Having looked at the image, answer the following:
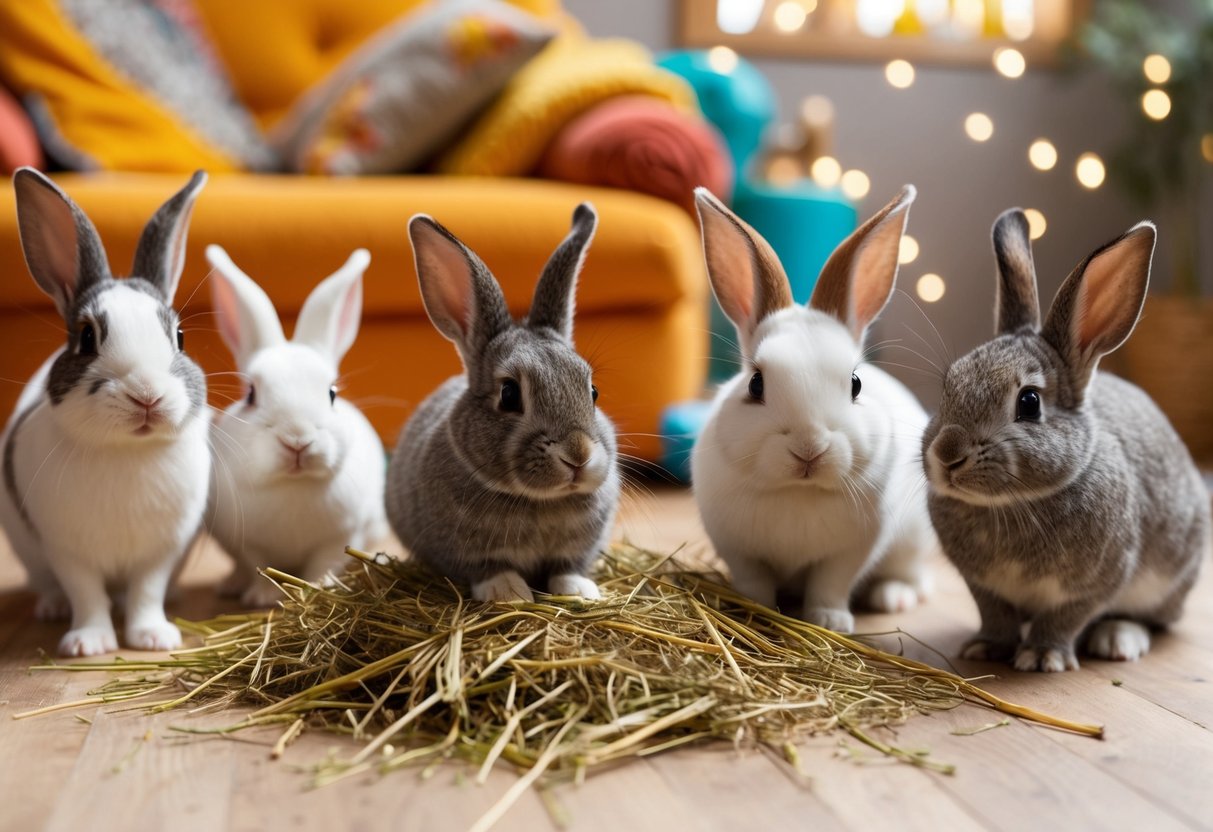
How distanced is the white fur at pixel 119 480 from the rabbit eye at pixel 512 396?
1.86 ft

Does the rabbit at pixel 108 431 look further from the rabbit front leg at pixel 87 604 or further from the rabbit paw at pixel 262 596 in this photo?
the rabbit paw at pixel 262 596

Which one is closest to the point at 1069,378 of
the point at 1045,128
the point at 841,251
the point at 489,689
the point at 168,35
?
the point at 841,251

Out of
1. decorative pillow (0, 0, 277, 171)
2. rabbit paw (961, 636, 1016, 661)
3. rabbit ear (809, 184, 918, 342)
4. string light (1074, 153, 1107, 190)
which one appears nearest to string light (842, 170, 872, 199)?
string light (1074, 153, 1107, 190)

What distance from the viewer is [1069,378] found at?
1883 millimetres

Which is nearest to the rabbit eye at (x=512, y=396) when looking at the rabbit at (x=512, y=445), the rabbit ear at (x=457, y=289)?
the rabbit at (x=512, y=445)

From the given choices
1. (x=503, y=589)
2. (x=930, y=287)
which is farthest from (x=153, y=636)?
(x=930, y=287)

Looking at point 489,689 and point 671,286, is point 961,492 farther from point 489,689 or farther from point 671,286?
point 671,286

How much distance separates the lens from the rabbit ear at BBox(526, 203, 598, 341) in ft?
6.36

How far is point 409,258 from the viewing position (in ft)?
10.5

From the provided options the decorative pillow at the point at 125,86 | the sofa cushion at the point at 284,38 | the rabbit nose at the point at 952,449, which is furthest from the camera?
the sofa cushion at the point at 284,38

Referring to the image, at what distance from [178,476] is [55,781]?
699mm

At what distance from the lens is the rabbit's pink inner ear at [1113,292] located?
1855 mm

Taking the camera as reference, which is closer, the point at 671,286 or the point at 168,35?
the point at 671,286

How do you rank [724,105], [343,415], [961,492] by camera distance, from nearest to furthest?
[961,492], [343,415], [724,105]
